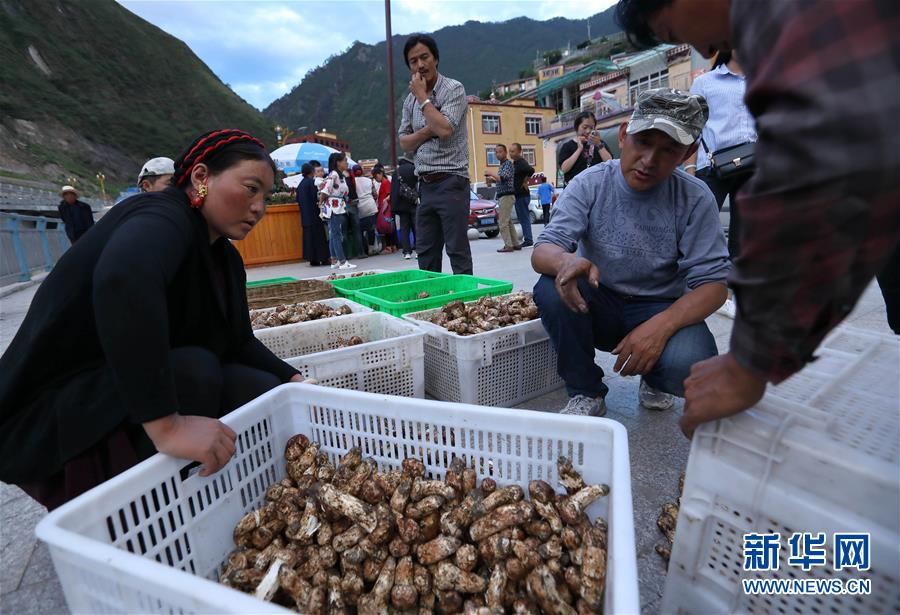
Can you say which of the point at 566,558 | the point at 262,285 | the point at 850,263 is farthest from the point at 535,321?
the point at 262,285

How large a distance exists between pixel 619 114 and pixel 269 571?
31559 mm

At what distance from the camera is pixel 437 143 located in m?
3.70

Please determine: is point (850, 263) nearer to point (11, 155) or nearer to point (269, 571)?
point (269, 571)

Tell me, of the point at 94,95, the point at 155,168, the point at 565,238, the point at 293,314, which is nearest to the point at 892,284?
the point at 565,238

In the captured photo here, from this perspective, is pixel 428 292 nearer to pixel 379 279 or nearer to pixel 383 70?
pixel 379 279

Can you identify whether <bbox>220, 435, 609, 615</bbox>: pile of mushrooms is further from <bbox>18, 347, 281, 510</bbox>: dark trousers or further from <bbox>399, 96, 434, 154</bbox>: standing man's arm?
<bbox>399, 96, 434, 154</bbox>: standing man's arm

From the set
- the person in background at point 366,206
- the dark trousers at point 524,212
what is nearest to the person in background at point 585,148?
the dark trousers at point 524,212

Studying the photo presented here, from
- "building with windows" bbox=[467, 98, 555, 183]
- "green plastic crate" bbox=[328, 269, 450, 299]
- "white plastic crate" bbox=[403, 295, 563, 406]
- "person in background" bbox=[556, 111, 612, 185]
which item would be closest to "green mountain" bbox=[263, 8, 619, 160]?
"building with windows" bbox=[467, 98, 555, 183]

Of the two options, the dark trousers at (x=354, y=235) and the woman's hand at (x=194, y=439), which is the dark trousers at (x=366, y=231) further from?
the woman's hand at (x=194, y=439)

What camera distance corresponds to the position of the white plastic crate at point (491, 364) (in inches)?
93.5

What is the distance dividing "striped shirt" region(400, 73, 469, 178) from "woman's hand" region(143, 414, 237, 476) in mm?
2856

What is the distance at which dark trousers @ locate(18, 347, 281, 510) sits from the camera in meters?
1.35

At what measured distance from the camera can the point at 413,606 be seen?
1206mm

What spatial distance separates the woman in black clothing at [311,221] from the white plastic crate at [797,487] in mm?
8803
